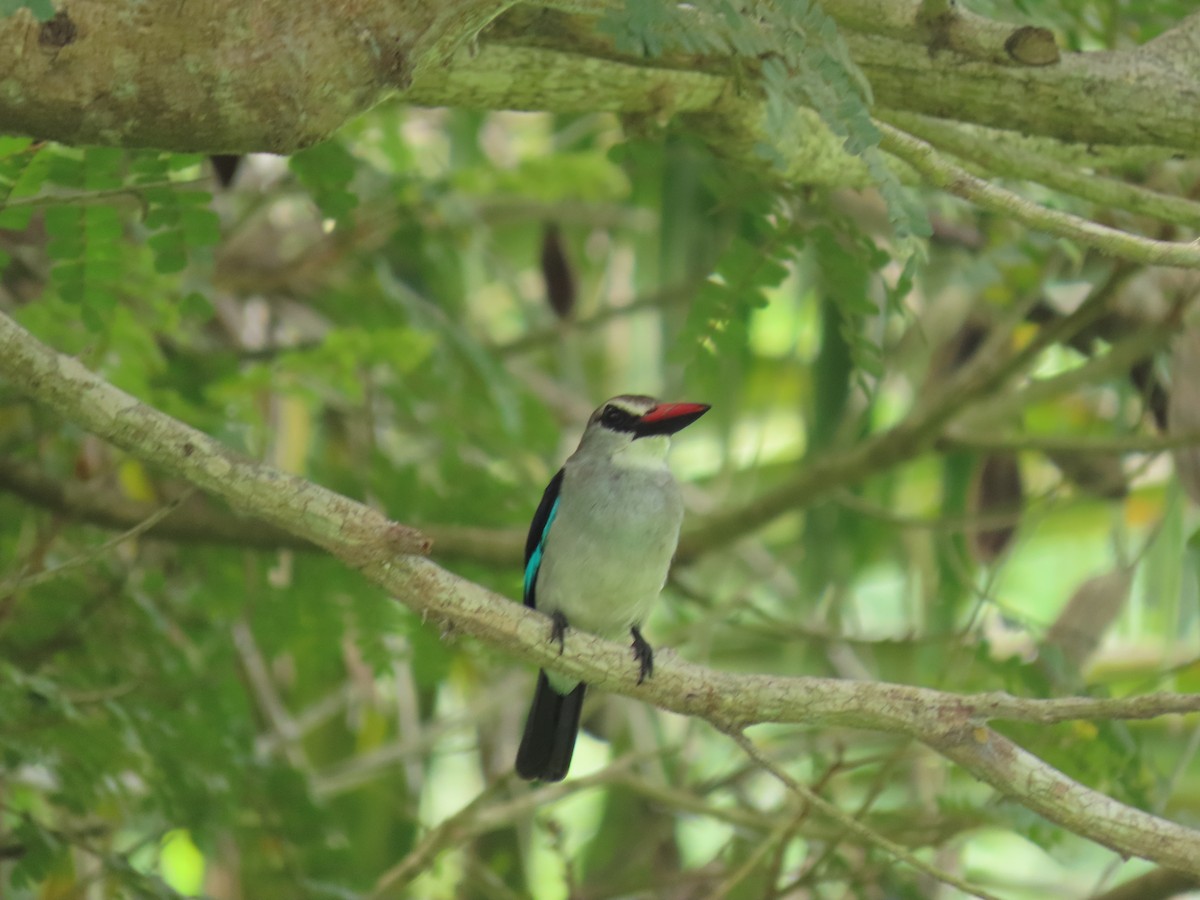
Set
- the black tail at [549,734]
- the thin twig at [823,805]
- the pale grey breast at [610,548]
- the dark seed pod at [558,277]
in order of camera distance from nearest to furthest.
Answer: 1. the thin twig at [823,805]
2. the pale grey breast at [610,548]
3. the black tail at [549,734]
4. the dark seed pod at [558,277]

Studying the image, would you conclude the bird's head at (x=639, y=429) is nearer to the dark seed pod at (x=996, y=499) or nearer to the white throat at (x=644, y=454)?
the white throat at (x=644, y=454)

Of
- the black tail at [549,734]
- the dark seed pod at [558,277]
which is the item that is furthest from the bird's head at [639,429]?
the dark seed pod at [558,277]

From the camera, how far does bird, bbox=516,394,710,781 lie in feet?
13.1

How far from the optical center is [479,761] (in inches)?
256

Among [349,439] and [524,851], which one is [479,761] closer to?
[524,851]

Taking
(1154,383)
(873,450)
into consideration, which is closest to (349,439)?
(873,450)

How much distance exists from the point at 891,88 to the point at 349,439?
3753 millimetres

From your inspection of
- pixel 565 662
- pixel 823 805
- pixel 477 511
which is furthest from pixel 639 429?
pixel 823 805

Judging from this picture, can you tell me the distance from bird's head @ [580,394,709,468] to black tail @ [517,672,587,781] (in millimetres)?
678

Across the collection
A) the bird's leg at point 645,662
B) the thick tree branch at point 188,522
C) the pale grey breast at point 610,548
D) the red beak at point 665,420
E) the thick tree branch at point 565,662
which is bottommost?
the thick tree branch at point 188,522

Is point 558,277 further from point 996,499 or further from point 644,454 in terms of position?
point 996,499

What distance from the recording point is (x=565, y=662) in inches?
114

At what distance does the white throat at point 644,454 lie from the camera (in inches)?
166

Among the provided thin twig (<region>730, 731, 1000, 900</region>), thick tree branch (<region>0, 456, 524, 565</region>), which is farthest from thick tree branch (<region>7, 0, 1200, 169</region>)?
thick tree branch (<region>0, 456, 524, 565</region>)
